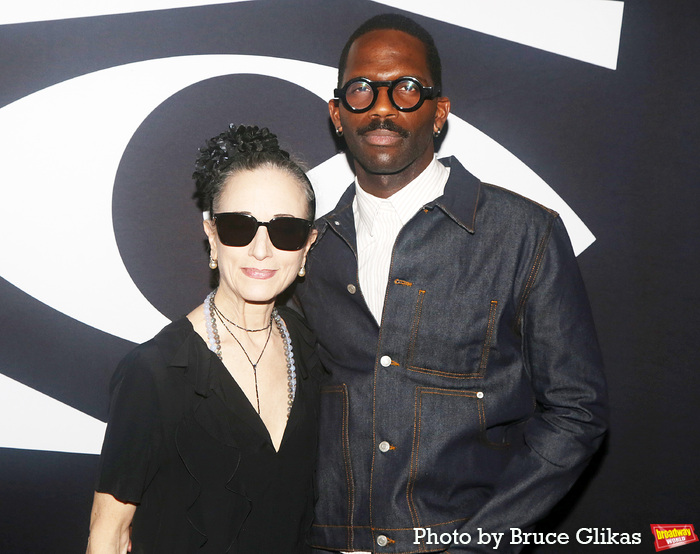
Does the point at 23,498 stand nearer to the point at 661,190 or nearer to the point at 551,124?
the point at 551,124

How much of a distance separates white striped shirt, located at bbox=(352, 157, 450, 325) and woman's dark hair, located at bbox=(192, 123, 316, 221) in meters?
0.23

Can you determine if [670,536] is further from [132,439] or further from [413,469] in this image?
[132,439]

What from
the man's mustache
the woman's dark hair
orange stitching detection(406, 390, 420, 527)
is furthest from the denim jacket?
the woman's dark hair

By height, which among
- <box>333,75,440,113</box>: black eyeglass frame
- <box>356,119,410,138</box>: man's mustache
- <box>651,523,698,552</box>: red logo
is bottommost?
<box>651,523,698,552</box>: red logo

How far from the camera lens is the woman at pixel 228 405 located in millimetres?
1872

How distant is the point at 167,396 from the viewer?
188 centimetres

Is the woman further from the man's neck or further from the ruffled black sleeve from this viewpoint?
the man's neck

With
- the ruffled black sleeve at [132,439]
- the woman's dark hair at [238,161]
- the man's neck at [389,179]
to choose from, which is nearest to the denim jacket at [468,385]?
the man's neck at [389,179]

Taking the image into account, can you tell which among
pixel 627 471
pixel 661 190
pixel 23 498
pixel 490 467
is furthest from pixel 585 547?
pixel 23 498

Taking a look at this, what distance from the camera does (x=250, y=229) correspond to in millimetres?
2047

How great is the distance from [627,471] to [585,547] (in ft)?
1.34

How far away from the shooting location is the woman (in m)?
1.87

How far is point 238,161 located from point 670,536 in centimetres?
254

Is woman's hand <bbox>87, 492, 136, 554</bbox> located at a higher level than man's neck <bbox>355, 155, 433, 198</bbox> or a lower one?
lower
